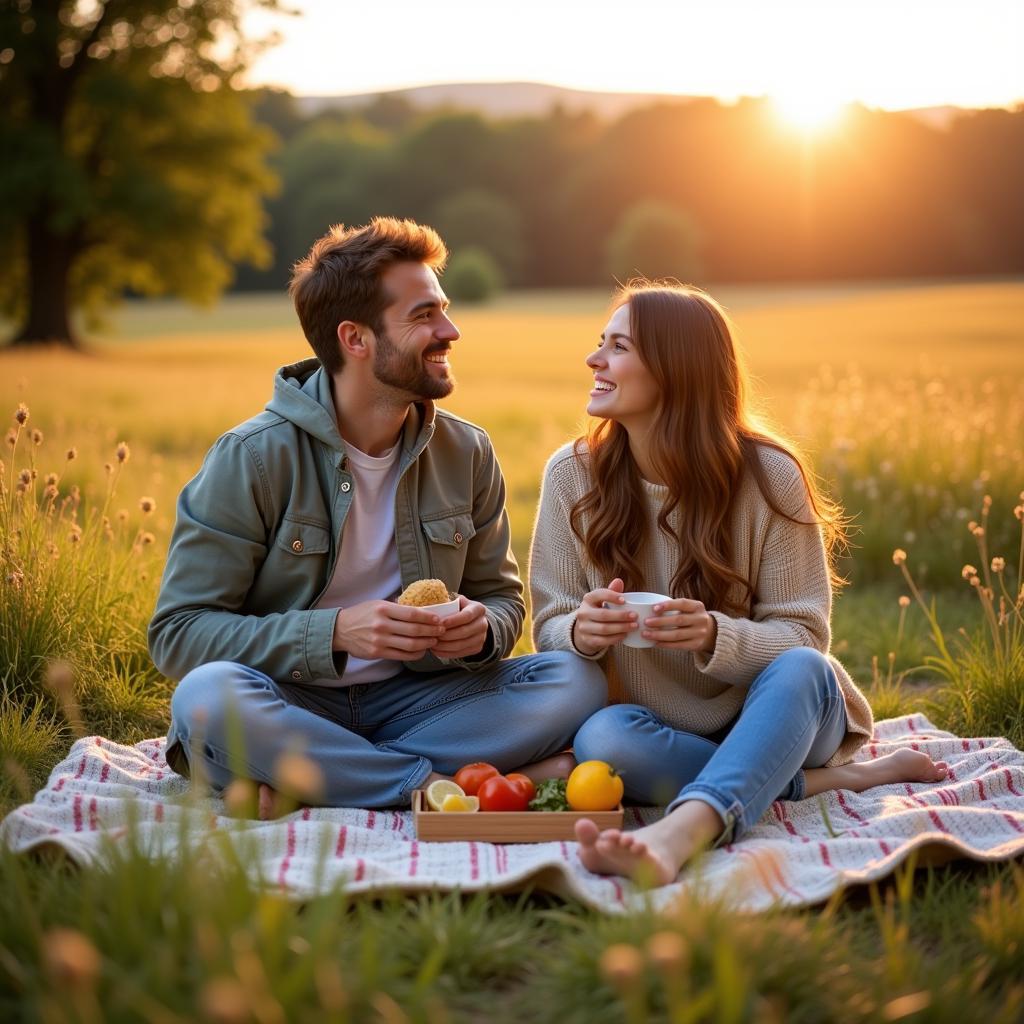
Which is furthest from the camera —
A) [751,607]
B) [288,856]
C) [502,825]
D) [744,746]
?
[751,607]

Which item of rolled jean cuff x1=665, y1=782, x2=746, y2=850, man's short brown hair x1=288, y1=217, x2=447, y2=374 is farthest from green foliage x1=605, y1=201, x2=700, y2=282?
rolled jean cuff x1=665, y1=782, x2=746, y2=850

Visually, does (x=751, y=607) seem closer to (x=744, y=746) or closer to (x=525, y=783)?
(x=744, y=746)

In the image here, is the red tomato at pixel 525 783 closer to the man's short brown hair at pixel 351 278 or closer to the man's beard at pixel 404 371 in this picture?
the man's beard at pixel 404 371

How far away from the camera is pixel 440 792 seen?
3764mm

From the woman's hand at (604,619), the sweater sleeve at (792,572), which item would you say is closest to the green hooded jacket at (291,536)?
the woman's hand at (604,619)

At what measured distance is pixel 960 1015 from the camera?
250cm

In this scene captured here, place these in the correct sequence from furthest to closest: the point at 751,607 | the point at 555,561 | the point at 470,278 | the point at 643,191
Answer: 1. the point at 643,191
2. the point at 470,278
3. the point at 555,561
4. the point at 751,607

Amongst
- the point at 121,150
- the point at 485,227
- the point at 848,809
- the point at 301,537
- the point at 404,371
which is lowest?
the point at 848,809

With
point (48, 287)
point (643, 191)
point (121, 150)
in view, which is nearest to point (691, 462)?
point (121, 150)

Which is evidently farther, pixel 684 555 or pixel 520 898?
pixel 684 555

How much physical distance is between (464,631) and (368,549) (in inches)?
20.5

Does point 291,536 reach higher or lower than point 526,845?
higher

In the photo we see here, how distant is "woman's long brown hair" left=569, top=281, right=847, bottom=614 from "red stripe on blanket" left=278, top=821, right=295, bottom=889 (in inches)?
52.1

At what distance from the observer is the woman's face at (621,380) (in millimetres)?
4102
